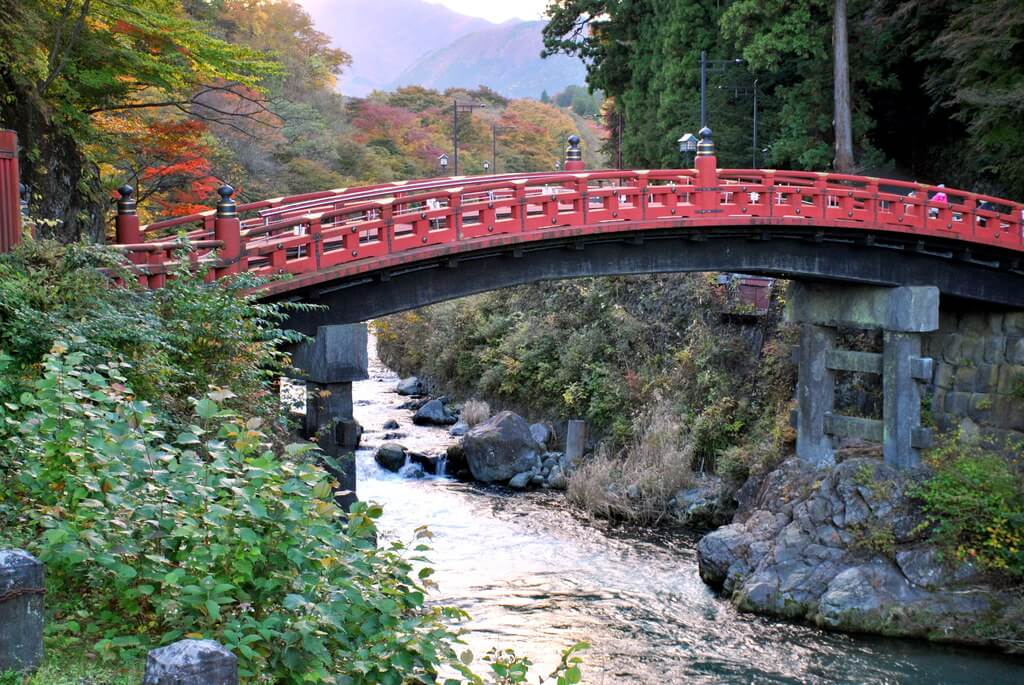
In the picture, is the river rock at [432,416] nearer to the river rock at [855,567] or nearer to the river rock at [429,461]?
the river rock at [429,461]

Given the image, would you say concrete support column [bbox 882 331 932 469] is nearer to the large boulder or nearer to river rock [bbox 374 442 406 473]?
the large boulder

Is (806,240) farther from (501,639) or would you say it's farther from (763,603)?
(501,639)

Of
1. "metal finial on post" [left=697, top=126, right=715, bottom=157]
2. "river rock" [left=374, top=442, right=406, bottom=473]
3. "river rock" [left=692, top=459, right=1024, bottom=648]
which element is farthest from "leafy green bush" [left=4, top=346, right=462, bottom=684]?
"river rock" [left=374, top=442, right=406, bottom=473]

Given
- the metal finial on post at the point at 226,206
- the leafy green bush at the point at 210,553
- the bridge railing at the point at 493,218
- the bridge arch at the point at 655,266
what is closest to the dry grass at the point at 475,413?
the bridge railing at the point at 493,218

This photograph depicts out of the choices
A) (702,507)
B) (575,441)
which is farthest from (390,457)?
(702,507)

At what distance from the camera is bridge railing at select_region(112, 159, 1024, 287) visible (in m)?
15.2

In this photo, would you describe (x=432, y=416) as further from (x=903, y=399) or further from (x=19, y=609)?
A: (x=19, y=609)

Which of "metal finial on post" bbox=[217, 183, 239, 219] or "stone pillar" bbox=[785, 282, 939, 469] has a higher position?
"metal finial on post" bbox=[217, 183, 239, 219]

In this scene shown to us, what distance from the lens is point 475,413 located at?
32.5 meters

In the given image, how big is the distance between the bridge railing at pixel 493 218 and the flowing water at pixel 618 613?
194 inches

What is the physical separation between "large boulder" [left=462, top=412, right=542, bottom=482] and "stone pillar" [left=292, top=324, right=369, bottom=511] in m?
Answer: 11.6

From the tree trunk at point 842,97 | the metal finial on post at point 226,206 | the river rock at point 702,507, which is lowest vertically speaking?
the river rock at point 702,507

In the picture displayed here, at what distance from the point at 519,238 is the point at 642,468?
31.5 feet

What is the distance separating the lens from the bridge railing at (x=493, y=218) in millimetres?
15180
